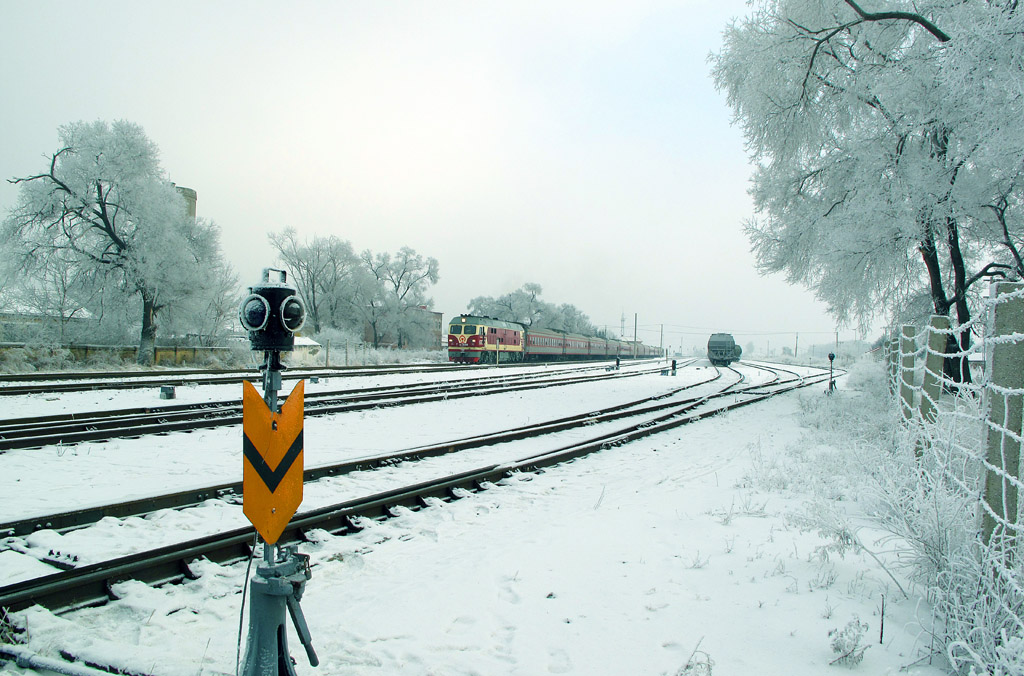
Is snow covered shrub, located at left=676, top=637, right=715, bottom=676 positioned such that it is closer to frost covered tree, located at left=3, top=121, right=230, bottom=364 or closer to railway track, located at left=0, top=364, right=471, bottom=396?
railway track, located at left=0, top=364, right=471, bottom=396

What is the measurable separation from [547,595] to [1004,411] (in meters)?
2.79

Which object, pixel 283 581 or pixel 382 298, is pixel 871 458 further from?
pixel 382 298

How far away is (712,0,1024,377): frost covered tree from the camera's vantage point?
30.1ft

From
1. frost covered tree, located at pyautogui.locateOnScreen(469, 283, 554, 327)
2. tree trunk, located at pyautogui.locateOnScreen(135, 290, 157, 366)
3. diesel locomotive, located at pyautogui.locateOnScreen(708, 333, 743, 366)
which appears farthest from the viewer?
frost covered tree, located at pyautogui.locateOnScreen(469, 283, 554, 327)

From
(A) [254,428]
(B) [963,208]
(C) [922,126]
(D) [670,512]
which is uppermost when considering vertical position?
(C) [922,126]

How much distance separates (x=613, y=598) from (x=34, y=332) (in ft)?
100

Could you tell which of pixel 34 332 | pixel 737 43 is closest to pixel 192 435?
pixel 737 43

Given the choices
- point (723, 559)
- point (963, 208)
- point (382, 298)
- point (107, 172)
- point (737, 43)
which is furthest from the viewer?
point (382, 298)

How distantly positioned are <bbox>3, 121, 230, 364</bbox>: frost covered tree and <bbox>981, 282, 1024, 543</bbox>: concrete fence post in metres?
28.6

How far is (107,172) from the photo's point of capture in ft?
86.1

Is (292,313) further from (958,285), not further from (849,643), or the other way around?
(958,285)

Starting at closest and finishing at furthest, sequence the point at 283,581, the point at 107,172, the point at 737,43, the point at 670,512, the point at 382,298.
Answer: the point at 283,581 → the point at 670,512 → the point at 737,43 → the point at 107,172 → the point at 382,298

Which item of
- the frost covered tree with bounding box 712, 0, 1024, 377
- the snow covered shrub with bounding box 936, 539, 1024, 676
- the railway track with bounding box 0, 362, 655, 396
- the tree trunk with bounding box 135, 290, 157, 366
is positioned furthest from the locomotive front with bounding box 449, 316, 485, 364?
the snow covered shrub with bounding box 936, 539, 1024, 676

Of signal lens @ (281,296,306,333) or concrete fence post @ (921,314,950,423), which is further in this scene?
concrete fence post @ (921,314,950,423)
